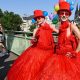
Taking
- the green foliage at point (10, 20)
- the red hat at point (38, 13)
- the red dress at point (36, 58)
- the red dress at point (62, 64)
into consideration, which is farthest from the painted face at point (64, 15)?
the green foliage at point (10, 20)

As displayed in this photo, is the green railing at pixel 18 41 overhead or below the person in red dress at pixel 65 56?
below

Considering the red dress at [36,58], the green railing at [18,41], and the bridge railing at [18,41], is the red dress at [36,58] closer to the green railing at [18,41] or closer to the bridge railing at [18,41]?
the bridge railing at [18,41]

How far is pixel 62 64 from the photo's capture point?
484cm

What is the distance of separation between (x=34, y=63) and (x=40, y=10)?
1.27 meters

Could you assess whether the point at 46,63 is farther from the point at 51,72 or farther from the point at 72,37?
the point at 72,37

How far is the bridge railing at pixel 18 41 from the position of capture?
1197 cm

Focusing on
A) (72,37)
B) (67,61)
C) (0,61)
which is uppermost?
(72,37)

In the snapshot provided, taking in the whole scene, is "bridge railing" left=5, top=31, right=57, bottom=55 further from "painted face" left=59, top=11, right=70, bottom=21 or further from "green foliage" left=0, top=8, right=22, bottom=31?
"green foliage" left=0, top=8, right=22, bottom=31

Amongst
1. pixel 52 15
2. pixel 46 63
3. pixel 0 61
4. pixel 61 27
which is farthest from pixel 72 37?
pixel 0 61

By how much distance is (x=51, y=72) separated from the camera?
188 inches

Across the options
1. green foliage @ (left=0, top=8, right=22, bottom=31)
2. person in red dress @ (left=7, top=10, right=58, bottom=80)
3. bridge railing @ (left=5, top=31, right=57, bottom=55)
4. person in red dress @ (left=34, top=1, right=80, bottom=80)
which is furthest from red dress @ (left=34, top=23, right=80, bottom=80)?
green foliage @ (left=0, top=8, right=22, bottom=31)

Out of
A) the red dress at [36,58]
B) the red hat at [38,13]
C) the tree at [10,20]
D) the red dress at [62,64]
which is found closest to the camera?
the red dress at [62,64]

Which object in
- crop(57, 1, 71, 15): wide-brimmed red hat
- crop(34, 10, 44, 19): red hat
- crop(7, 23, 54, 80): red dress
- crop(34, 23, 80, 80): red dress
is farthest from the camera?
crop(34, 10, 44, 19): red hat

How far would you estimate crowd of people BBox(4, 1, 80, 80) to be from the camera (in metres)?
4.77
